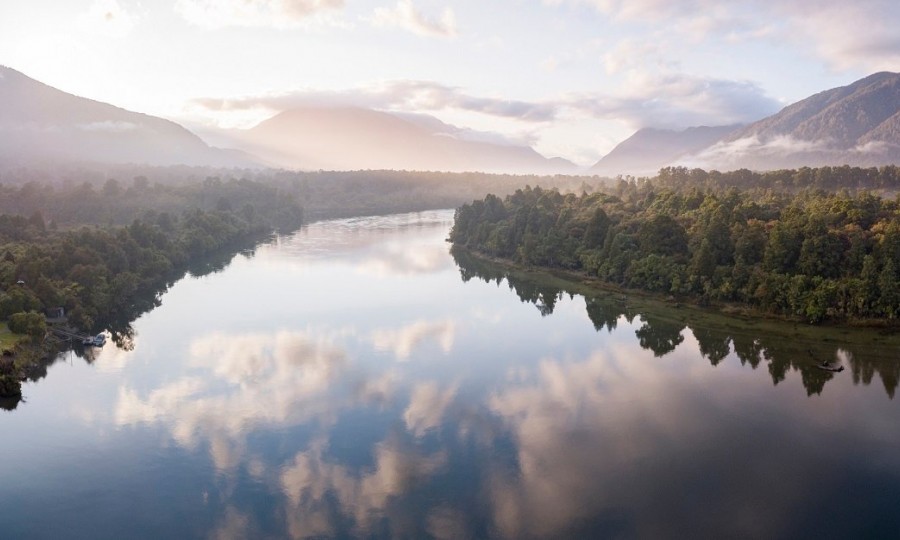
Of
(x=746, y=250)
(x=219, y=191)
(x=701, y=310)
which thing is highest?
(x=219, y=191)

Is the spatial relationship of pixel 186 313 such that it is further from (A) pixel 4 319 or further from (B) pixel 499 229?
(B) pixel 499 229

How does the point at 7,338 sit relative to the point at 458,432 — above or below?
above

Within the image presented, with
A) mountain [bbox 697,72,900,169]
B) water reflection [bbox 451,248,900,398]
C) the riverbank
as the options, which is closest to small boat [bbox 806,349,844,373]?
water reflection [bbox 451,248,900,398]

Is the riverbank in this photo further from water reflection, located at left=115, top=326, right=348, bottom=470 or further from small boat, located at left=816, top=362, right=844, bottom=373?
water reflection, located at left=115, top=326, right=348, bottom=470

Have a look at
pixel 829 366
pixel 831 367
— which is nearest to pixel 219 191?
pixel 829 366

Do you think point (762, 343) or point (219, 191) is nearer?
point (762, 343)

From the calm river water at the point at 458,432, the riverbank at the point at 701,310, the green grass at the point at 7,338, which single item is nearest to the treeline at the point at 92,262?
the green grass at the point at 7,338

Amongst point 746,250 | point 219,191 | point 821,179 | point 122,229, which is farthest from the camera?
point 219,191

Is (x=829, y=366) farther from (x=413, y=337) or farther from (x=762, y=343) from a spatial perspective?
(x=413, y=337)
